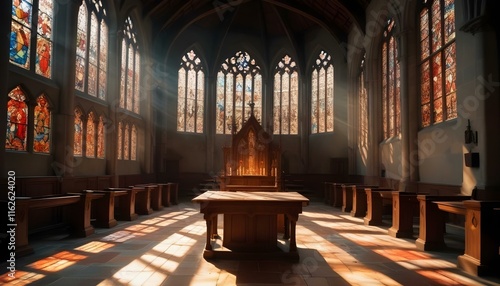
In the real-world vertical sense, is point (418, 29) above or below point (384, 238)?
above

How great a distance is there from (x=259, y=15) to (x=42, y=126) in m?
14.6

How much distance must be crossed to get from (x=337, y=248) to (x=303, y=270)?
195cm

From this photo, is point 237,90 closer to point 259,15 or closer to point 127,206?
point 259,15

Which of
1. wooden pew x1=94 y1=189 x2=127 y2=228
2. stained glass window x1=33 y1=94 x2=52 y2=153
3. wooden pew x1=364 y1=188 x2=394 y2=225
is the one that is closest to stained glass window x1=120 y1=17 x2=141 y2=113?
stained glass window x1=33 y1=94 x2=52 y2=153

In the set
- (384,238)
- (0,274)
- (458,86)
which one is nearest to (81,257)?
(0,274)

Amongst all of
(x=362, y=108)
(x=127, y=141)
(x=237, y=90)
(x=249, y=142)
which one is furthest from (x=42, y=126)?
(x=362, y=108)

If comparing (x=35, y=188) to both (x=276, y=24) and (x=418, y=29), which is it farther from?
(x=276, y=24)

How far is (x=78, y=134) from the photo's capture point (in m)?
11.7

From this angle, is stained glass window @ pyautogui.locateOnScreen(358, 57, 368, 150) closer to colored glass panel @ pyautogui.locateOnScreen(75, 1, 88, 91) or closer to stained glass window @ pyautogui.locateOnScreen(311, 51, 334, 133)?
stained glass window @ pyautogui.locateOnScreen(311, 51, 334, 133)

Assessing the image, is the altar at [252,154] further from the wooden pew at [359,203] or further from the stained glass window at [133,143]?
the stained glass window at [133,143]

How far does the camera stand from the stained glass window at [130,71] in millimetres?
15555

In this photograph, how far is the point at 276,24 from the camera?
22.0m

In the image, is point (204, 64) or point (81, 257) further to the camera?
point (204, 64)

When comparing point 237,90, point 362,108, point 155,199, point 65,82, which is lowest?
point 155,199
